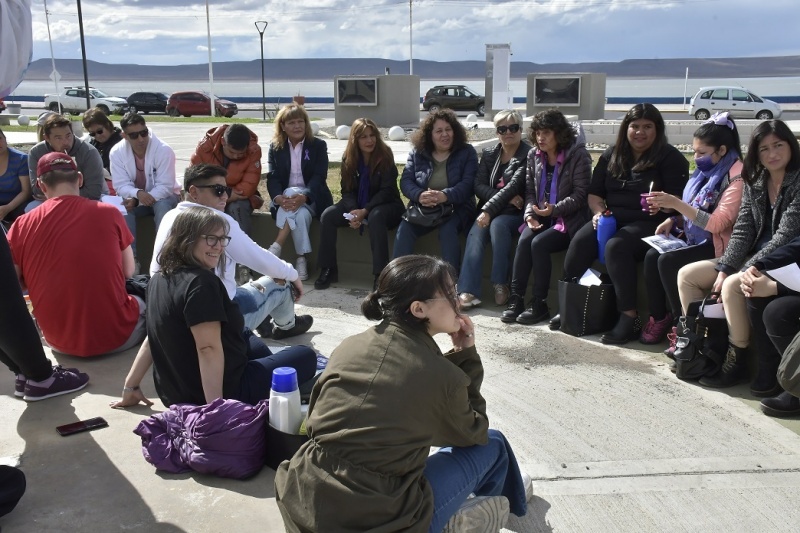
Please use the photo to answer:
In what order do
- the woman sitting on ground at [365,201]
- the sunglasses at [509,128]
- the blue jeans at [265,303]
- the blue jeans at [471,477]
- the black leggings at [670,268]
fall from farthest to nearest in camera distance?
the woman sitting on ground at [365,201] < the sunglasses at [509,128] < the black leggings at [670,268] < the blue jeans at [265,303] < the blue jeans at [471,477]

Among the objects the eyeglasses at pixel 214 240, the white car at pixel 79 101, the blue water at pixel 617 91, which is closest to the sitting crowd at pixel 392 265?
the eyeglasses at pixel 214 240

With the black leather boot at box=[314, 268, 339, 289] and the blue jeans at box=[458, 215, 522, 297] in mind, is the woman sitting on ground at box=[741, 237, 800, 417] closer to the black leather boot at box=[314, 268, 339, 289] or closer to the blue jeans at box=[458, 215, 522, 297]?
the blue jeans at box=[458, 215, 522, 297]

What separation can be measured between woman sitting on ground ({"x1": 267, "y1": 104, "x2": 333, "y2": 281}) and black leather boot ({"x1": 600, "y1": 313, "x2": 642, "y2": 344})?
3019 millimetres

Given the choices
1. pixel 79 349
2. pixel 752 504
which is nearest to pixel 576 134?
pixel 752 504

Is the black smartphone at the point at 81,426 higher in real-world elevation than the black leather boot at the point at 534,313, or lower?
lower

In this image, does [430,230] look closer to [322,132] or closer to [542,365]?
[542,365]

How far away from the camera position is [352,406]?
237 cm

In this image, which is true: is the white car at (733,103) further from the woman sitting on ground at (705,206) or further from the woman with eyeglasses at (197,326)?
the woman with eyeglasses at (197,326)

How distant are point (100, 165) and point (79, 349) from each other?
2.87 metres

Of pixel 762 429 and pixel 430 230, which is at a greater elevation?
pixel 430 230

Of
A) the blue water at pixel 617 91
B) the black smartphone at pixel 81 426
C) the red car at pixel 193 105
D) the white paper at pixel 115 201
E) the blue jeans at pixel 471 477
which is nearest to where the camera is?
the blue jeans at pixel 471 477

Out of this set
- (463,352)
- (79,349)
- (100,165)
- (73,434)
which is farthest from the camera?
(100,165)

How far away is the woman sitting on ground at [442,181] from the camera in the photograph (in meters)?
6.39

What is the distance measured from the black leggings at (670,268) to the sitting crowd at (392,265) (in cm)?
1
